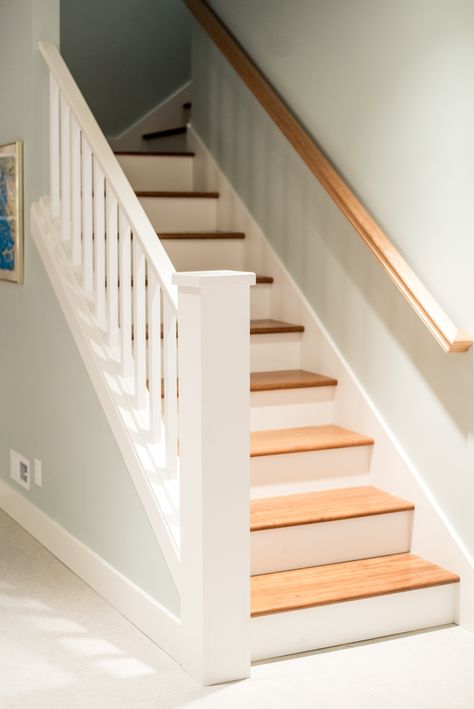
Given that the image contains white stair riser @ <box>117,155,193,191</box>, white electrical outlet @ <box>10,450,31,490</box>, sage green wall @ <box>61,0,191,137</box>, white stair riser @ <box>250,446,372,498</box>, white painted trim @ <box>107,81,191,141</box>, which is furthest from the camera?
white painted trim @ <box>107,81,191,141</box>

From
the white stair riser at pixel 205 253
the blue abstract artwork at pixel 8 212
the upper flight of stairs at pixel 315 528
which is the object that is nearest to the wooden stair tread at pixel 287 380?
the upper flight of stairs at pixel 315 528

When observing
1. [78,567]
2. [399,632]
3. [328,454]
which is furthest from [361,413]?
[78,567]

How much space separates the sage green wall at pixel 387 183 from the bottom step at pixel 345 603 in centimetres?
22

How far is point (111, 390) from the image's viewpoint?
11.8 ft

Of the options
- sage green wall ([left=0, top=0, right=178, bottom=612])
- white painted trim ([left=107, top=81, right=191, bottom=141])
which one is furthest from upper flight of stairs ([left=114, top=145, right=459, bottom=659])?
white painted trim ([left=107, top=81, right=191, bottom=141])

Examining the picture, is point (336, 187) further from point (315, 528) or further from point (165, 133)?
point (165, 133)

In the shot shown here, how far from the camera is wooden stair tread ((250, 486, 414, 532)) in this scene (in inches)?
137

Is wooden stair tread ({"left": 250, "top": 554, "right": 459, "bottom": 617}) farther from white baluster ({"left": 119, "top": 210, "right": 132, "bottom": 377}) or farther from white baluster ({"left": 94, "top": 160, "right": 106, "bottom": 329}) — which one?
white baluster ({"left": 94, "top": 160, "right": 106, "bottom": 329})

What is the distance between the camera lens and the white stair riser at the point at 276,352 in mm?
4395

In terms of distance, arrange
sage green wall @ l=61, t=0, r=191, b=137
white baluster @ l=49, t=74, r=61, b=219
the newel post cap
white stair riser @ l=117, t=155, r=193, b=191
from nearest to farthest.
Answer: the newel post cap → white baluster @ l=49, t=74, r=61, b=219 → white stair riser @ l=117, t=155, r=193, b=191 → sage green wall @ l=61, t=0, r=191, b=137

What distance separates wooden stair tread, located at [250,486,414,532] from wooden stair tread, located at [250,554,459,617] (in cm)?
17

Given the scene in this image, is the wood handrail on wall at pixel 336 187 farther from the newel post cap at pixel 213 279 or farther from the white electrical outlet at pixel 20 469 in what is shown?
the white electrical outlet at pixel 20 469

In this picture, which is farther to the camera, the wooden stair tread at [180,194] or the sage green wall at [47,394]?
the wooden stair tread at [180,194]

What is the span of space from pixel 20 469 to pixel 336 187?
194 centimetres
